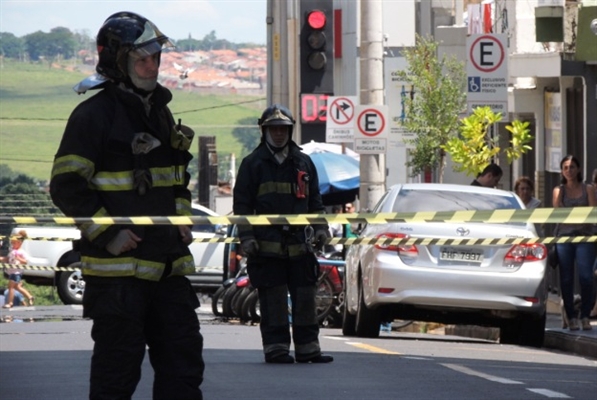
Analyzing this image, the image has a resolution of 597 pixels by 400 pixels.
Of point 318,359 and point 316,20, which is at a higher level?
point 316,20

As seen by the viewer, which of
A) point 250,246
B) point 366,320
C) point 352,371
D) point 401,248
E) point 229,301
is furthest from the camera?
point 229,301

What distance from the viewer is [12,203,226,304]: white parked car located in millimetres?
Result: 27484

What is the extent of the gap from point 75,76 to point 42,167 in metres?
37.0

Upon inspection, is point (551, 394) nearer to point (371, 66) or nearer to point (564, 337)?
point (564, 337)

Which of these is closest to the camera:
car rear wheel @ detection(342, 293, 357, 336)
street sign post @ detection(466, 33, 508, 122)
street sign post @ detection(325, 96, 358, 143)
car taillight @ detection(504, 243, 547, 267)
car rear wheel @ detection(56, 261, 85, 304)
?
car taillight @ detection(504, 243, 547, 267)

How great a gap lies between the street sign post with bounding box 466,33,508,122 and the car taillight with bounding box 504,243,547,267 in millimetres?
6099

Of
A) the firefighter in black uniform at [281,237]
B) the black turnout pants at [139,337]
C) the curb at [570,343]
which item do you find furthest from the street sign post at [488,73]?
the black turnout pants at [139,337]

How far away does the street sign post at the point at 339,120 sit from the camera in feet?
105

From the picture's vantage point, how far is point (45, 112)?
410 feet

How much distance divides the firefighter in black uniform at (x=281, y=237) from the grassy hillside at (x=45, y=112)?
297ft

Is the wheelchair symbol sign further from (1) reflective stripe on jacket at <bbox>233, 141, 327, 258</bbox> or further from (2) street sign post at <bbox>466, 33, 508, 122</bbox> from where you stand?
(1) reflective stripe on jacket at <bbox>233, 141, 327, 258</bbox>

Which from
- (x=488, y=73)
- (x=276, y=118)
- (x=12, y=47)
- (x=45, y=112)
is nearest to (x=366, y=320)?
(x=276, y=118)

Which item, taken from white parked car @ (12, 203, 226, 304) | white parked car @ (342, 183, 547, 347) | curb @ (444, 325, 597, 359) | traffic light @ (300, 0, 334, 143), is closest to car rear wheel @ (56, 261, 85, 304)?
white parked car @ (12, 203, 226, 304)

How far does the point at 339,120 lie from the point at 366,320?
1595 centimetres
